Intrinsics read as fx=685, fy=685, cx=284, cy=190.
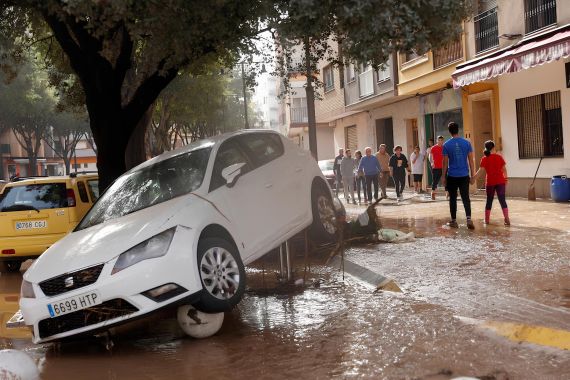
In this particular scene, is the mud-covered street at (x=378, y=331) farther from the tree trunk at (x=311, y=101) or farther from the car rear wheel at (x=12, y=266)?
the tree trunk at (x=311, y=101)

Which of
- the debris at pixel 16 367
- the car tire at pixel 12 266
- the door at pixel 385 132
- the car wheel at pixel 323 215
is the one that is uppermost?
the door at pixel 385 132

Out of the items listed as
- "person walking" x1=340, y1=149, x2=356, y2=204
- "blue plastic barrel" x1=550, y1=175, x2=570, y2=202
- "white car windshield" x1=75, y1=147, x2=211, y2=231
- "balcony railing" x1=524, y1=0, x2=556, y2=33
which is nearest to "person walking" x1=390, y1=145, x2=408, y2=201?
"person walking" x1=340, y1=149, x2=356, y2=204

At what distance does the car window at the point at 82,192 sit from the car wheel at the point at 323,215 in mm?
4327

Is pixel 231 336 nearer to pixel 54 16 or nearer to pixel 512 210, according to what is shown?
pixel 54 16

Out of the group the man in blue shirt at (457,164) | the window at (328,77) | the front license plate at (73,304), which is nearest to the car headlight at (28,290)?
the front license plate at (73,304)

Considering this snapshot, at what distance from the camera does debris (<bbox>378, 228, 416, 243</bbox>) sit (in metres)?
10.8

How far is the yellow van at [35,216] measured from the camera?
10.9 m

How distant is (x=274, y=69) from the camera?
1419cm

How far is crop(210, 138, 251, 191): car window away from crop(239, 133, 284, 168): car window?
18cm

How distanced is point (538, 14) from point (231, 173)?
13.0 meters

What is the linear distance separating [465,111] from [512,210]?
7689mm

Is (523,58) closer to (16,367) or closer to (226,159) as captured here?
(226,159)

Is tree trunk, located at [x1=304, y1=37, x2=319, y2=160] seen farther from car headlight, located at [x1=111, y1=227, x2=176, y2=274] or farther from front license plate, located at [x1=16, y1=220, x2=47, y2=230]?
car headlight, located at [x1=111, y1=227, x2=176, y2=274]

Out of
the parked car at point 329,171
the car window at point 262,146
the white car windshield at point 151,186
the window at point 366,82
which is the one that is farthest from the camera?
the window at point 366,82
